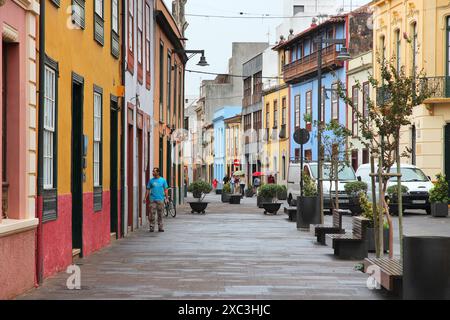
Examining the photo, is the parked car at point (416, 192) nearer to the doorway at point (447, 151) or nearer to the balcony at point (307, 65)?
the doorway at point (447, 151)

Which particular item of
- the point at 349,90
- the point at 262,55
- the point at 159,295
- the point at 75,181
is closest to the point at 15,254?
the point at 159,295

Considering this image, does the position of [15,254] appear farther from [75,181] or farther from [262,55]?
[262,55]

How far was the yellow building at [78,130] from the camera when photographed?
13898 mm

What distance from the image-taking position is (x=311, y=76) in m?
62.7

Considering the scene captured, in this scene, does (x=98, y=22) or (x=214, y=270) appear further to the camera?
(x=98, y=22)

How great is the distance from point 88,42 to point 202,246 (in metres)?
4.73

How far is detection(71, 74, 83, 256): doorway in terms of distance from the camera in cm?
1672

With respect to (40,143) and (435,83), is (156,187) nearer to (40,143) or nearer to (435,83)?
(40,143)

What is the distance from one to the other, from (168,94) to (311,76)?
26100 mm

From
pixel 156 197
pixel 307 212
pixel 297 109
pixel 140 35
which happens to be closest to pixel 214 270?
pixel 156 197

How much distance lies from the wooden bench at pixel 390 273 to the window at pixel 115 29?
374 inches

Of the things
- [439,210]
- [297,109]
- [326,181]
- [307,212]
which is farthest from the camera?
[297,109]

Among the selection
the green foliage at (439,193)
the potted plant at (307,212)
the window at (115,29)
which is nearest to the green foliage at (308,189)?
the potted plant at (307,212)

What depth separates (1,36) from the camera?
36.8ft
